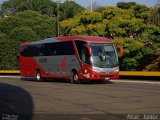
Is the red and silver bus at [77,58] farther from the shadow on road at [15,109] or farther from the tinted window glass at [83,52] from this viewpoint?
the shadow on road at [15,109]

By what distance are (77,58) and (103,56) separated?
1872mm

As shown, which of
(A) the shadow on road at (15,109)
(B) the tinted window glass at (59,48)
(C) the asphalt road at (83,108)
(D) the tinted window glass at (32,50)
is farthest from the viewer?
(D) the tinted window glass at (32,50)

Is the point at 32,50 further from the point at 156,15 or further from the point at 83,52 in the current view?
the point at 156,15

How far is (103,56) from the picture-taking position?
29.9 metres

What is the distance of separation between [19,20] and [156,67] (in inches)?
994

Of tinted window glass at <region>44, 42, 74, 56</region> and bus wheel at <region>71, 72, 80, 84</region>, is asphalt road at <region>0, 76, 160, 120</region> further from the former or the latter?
tinted window glass at <region>44, 42, 74, 56</region>

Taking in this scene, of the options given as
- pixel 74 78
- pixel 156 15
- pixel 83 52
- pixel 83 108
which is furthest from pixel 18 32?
pixel 83 108

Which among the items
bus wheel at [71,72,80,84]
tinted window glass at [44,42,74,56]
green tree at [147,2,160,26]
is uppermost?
green tree at [147,2,160,26]

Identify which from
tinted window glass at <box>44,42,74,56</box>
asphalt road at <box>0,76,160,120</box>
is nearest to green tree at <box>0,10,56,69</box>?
tinted window glass at <box>44,42,74,56</box>

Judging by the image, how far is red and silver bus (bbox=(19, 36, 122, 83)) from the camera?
1174 inches

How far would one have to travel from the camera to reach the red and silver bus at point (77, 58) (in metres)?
29.8

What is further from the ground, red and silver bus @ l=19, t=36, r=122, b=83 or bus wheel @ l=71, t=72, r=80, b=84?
red and silver bus @ l=19, t=36, r=122, b=83

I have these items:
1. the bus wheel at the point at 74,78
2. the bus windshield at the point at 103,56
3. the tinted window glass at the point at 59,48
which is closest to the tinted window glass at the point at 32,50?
the tinted window glass at the point at 59,48

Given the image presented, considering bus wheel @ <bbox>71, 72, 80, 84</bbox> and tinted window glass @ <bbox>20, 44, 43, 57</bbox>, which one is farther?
tinted window glass @ <bbox>20, 44, 43, 57</bbox>
